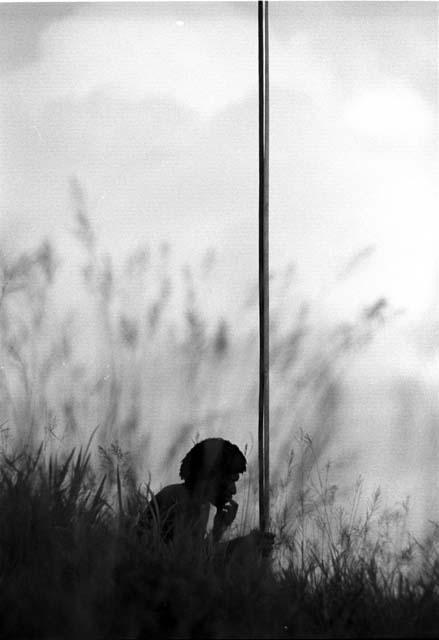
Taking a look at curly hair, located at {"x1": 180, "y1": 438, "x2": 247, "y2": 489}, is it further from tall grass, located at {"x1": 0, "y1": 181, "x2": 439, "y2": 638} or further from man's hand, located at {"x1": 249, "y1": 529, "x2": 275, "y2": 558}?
man's hand, located at {"x1": 249, "y1": 529, "x2": 275, "y2": 558}

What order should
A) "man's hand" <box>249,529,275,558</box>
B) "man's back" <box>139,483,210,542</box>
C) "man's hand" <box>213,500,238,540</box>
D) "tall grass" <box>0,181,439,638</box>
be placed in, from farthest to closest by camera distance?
"tall grass" <box>0,181,439,638</box> < "man's hand" <box>213,500,238,540</box> < "man's hand" <box>249,529,275,558</box> < "man's back" <box>139,483,210,542</box>

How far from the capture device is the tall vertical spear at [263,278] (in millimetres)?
2969

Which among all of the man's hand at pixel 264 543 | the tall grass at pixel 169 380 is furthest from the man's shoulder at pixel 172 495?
the man's hand at pixel 264 543

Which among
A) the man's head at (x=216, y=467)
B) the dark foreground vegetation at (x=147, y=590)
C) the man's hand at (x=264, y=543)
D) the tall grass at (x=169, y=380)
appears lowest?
the dark foreground vegetation at (x=147, y=590)

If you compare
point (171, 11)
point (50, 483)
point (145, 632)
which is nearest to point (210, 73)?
point (171, 11)

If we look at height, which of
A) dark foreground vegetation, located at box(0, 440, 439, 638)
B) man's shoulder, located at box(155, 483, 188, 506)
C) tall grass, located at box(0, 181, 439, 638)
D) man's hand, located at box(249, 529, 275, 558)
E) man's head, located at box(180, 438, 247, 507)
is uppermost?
tall grass, located at box(0, 181, 439, 638)

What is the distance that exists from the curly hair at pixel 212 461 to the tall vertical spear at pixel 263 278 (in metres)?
0.24

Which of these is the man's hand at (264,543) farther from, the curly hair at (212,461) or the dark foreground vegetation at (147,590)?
the curly hair at (212,461)

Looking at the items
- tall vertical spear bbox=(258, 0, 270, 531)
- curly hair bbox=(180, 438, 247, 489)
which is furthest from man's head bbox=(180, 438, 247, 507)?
tall vertical spear bbox=(258, 0, 270, 531)

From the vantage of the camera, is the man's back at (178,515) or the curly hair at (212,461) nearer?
the man's back at (178,515)

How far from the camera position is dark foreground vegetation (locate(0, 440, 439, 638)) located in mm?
1459

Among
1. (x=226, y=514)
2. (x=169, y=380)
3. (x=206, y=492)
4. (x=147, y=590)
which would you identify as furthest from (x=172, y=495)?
(x=147, y=590)

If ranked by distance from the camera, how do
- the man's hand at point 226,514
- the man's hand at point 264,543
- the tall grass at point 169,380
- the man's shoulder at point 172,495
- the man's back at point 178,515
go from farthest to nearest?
1. the tall grass at point 169,380
2. the man's hand at point 226,514
3. the man's shoulder at point 172,495
4. the man's hand at point 264,543
5. the man's back at point 178,515

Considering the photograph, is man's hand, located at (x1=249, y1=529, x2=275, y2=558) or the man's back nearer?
the man's back
